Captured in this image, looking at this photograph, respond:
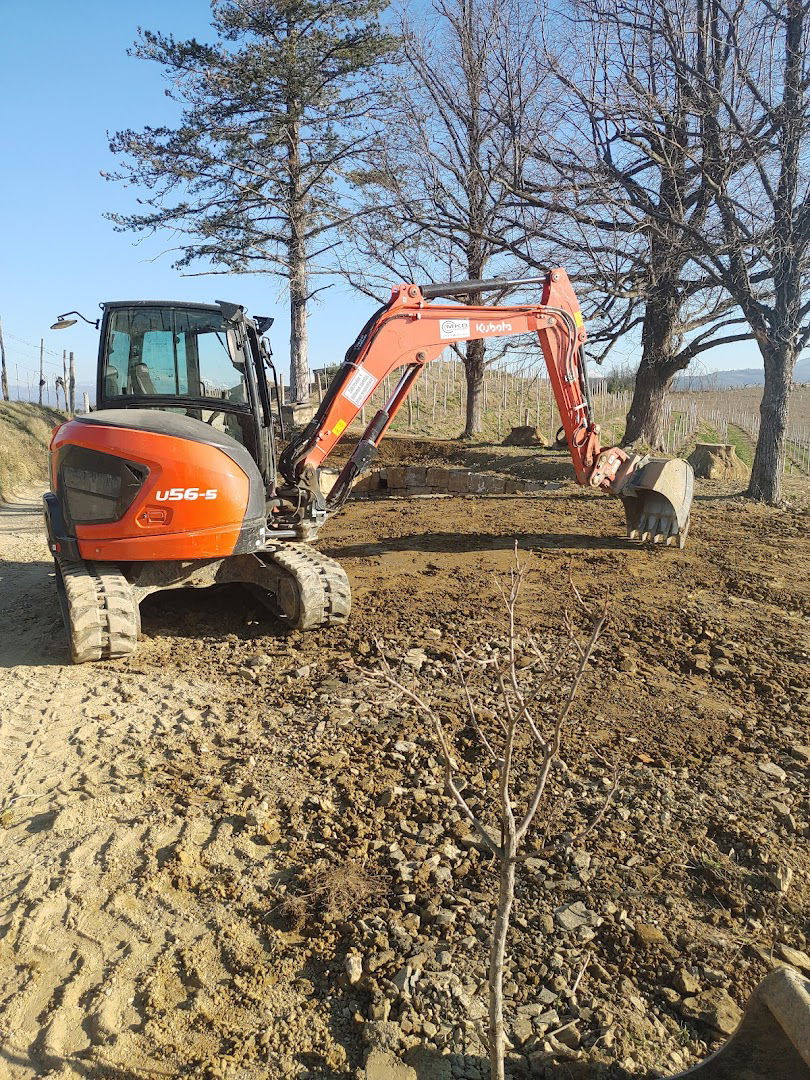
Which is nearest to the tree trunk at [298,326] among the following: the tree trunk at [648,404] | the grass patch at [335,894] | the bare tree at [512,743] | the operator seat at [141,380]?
the tree trunk at [648,404]

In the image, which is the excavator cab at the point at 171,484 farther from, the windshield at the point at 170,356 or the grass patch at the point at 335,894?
the grass patch at the point at 335,894

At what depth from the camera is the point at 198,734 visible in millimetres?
4465

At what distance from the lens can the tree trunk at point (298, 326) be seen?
18266 millimetres

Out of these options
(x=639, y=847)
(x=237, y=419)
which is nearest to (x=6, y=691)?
(x=237, y=419)

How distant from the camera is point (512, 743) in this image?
2.59 m

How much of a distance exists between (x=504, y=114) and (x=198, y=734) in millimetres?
10895

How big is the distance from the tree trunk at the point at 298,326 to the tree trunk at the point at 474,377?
3.99 meters

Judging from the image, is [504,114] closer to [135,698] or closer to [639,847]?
[135,698]

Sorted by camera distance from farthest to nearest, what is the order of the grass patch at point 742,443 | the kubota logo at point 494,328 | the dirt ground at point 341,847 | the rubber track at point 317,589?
the grass patch at point 742,443 → the kubota logo at point 494,328 → the rubber track at point 317,589 → the dirt ground at point 341,847

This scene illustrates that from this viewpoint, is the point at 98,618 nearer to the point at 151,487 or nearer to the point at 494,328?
the point at 151,487

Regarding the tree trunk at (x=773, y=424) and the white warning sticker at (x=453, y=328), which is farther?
the tree trunk at (x=773, y=424)

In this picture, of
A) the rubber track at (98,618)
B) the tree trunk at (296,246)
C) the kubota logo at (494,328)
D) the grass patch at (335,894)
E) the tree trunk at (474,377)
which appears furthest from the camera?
the tree trunk at (296,246)

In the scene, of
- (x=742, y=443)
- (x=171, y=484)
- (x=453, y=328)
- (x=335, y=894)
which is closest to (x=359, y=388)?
(x=453, y=328)

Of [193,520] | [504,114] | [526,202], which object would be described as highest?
[504,114]
